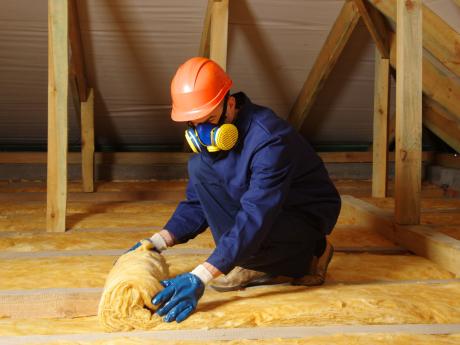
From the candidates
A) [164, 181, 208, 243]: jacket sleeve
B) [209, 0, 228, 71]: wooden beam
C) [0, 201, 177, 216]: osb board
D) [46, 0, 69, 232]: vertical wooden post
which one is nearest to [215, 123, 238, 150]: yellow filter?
[164, 181, 208, 243]: jacket sleeve

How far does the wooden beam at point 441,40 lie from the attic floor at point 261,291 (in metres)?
1.00

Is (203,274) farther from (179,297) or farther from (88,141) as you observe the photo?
(88,141)

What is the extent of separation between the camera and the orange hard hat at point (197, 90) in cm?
195

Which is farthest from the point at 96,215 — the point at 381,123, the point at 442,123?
the point at 442,123

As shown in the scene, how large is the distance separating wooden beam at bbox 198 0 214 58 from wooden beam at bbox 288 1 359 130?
91cm

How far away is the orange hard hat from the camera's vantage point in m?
1.95

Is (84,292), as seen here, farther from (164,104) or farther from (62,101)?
(164,104)

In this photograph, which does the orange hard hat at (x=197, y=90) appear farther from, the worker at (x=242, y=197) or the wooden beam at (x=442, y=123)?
the wooden beam at (x=442, y=123)

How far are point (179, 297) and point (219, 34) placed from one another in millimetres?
2098

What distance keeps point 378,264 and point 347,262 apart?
0.46ft

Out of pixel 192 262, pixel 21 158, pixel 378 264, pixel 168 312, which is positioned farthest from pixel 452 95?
pixel 21 158

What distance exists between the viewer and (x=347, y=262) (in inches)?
105

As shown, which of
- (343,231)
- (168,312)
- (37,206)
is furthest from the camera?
(37,206)

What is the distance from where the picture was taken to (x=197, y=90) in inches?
76.6
